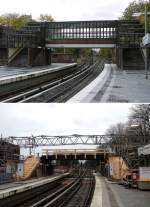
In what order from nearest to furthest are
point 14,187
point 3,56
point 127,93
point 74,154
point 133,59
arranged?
point 127,93 → point 14,187 → point 133,59 → point 3,56 → point 74,154

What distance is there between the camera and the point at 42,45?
166 ft

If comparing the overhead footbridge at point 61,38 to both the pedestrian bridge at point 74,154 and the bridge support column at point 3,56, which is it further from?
the pedestrian bridge at point 74,154

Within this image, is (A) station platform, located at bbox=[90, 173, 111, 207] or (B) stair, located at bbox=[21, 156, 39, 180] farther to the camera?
(B) stair, located at bbox=[21, 156, 39, 180]

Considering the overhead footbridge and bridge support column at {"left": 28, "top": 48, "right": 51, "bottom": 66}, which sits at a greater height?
the overhead footbridge

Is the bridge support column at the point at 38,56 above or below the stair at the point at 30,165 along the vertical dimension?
above

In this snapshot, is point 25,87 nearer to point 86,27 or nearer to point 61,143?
point 86,27

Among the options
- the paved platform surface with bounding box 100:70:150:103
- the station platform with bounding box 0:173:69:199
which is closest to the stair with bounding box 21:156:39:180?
the station platform with bounding box 0:173:69:199

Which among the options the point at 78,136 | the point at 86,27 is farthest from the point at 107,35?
the point at 78,136

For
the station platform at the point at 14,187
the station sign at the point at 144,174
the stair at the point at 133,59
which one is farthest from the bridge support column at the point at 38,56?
the station sign at the point at 144,174

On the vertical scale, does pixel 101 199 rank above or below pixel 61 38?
below

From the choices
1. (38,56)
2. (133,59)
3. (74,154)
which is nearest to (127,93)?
(133,59)

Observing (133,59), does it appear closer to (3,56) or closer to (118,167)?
(118,167)

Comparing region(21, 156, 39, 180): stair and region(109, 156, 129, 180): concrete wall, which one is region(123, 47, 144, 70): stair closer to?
region(109, 156, 129, 180): concrete wall

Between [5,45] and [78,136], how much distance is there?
727 inches
